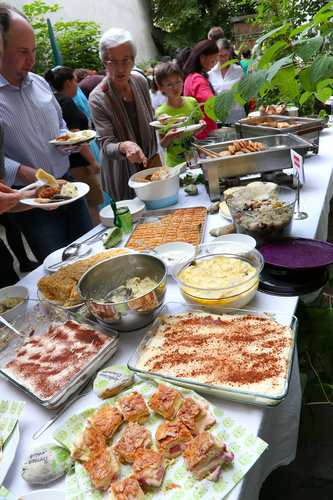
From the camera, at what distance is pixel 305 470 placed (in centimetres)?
147

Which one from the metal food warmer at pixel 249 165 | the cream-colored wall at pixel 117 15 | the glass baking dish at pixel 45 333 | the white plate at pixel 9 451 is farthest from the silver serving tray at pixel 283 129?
the cream-colored wall at pixel 117 15

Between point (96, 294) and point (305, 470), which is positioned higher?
point (96, 294)

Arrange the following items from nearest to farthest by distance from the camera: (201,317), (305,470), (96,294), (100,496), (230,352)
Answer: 1. (100,496)
2. (230,352)
3. (201,317)
4. (96,294)
5. (305,470)

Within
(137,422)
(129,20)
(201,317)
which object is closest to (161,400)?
(137,422)

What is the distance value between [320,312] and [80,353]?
2.98ft

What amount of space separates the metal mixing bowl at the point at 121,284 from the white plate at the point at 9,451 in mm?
372

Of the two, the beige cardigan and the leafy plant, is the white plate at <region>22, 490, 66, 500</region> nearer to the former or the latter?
the leafy plant

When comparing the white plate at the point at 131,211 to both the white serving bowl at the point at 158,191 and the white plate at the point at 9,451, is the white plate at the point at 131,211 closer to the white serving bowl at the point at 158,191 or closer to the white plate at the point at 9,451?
the white serving bowl at the point at 158,191

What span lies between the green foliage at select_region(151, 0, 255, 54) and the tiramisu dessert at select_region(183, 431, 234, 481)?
14596 millimetres

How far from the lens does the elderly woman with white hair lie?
2.18 meters

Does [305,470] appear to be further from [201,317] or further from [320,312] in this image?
[201,317]

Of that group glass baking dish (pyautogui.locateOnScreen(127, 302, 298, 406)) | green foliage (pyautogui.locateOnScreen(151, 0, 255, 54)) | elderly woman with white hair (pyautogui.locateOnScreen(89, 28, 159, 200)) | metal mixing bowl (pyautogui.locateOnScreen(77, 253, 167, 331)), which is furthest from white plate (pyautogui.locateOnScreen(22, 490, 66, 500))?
green foliage (pyautogui.locateOnScreen(151, 0, 255, 54))

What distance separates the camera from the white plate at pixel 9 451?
716mm

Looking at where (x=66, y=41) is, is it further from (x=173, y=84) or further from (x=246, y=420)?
(x=246, y=420)
